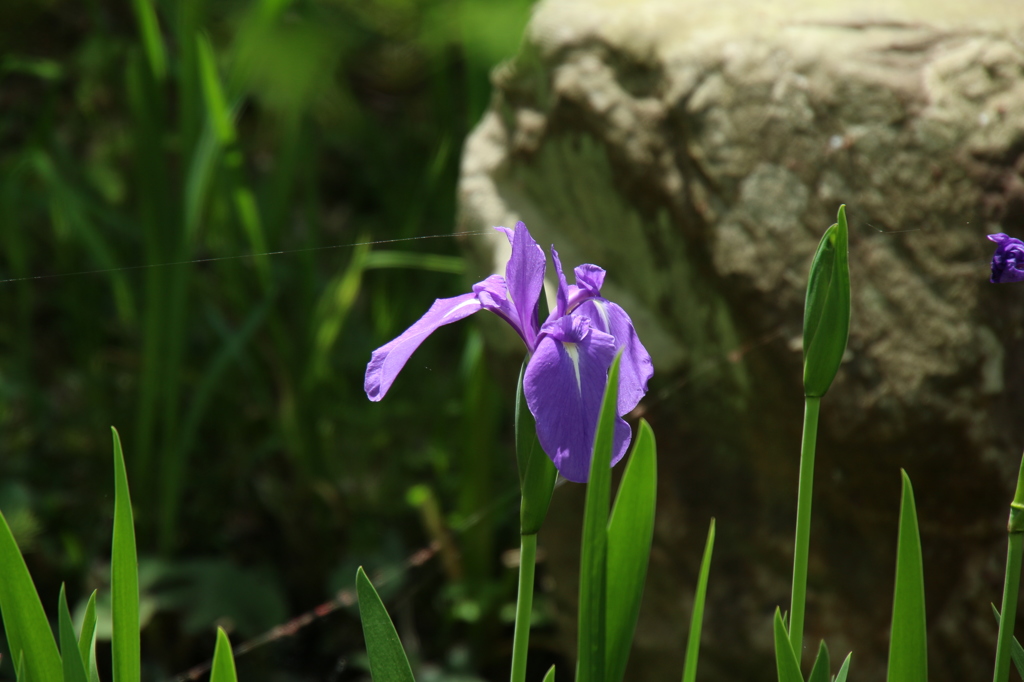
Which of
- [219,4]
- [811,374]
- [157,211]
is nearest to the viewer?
[811,374]

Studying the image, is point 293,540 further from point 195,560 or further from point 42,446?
point 42,446

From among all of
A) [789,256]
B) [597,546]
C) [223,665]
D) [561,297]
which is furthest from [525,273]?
[789,256]

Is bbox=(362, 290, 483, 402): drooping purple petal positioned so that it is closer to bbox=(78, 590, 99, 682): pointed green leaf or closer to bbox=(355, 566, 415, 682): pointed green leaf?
bbox=(355, 566, 415, 682): pointed green leaf

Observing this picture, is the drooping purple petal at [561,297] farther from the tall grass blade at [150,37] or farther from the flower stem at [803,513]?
the tall grass blade at [150,37]

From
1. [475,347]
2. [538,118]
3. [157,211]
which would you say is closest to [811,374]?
[538,118]

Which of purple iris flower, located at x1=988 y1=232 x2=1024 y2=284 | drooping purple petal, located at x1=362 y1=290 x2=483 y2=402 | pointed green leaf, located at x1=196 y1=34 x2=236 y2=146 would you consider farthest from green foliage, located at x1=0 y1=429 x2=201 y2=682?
pointed green leaf, located at x1=196 y1=34 x2=236 y2=146

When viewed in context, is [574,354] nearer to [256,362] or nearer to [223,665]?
[223,665]
